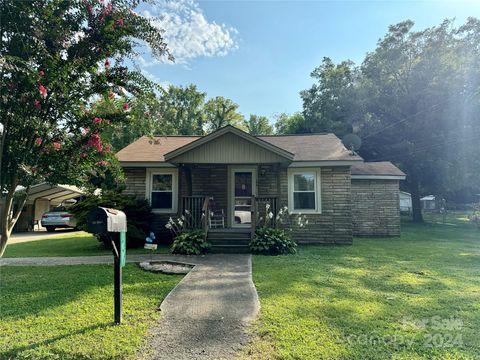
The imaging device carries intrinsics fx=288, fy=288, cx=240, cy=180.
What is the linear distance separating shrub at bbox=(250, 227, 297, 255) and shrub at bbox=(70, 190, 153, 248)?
3742 millimetres

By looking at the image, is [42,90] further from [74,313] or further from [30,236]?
[30,236]

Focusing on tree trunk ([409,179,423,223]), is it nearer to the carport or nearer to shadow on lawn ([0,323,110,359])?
the carport

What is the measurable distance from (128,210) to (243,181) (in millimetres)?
4143

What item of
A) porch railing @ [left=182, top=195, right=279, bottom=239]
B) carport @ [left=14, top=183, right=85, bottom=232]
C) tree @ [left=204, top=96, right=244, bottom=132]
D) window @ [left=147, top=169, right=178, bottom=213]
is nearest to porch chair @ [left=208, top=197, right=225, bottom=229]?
porch railing @ [left=182, top=195, right=279, bottom=239]

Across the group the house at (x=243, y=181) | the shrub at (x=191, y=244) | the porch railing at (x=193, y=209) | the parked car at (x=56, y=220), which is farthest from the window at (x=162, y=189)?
the parked car at (x=56, y=220)

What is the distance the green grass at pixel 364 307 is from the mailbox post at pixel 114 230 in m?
1.74

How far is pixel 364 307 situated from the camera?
13.5 ft

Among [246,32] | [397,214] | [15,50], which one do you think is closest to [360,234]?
[397,214]

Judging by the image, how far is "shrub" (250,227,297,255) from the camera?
8094 mm

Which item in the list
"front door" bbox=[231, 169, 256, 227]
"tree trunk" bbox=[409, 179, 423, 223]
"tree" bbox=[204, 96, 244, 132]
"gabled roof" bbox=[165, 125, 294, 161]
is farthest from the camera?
"tree" bbox=[204, 96, 244, 132]

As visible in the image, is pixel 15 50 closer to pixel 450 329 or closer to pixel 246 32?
pixel 450 329

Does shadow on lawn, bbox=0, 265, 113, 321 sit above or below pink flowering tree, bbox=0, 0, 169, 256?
below

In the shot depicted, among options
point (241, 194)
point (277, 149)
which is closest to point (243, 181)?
point (241, 194)

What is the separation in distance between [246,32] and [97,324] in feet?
33.0
